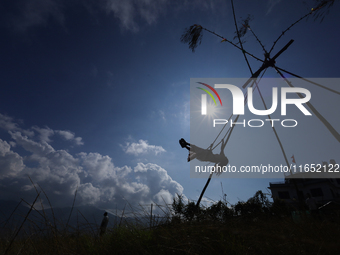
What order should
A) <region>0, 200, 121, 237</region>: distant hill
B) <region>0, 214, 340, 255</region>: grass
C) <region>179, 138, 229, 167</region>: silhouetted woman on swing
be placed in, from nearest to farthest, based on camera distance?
1. <region>0, 214, 340, 255</region>: grass
2. <region>0, 200, 121, 237</region>: distant hill
3. <region>179, 138, 229, 167</region>: silhouetted woman on swing

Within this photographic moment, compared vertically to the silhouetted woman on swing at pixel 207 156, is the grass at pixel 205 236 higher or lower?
lower

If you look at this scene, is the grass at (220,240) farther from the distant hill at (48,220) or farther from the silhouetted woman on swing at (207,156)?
the silhouetted woman on swing at (207,156)

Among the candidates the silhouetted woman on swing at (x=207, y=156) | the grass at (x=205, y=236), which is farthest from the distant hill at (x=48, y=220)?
the silhouetted woman on swing at (x=207, y=156)

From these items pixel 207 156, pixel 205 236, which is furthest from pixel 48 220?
pixel 207 156

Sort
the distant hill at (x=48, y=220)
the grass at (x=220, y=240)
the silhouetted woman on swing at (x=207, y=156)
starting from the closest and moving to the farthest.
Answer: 1. the grass at (x=220, y=240)
2. the distant hill at (x=48, y=220)
3. the silhouetted woman on swing at (x=207, y=156)

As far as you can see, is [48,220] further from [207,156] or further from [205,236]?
[207,156]

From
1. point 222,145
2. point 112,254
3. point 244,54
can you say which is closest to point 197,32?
point 244,54

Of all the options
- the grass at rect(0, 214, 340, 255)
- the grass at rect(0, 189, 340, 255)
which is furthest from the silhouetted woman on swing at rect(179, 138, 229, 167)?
the grass at rect(0, 214, 340, 255)

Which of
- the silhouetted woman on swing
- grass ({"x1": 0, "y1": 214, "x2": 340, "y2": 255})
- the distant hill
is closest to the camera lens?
grass ({"x1": 0, "y1": 214, "x2": 340, "y2": 255})

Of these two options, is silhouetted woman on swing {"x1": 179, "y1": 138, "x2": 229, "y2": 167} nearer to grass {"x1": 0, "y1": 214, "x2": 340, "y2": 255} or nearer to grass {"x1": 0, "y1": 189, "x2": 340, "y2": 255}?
grass {"x1": 0, "y1": 189, "x2": 340, "y2": 255}

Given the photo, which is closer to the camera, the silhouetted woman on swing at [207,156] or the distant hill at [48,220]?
the distant hill at [48,220]

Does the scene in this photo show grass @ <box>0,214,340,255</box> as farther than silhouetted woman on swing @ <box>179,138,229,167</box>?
No

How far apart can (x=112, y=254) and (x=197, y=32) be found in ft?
17.3

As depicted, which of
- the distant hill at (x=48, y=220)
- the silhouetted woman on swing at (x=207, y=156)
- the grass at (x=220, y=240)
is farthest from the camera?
the silhouetted woman on swing at (x=207, y=156)
